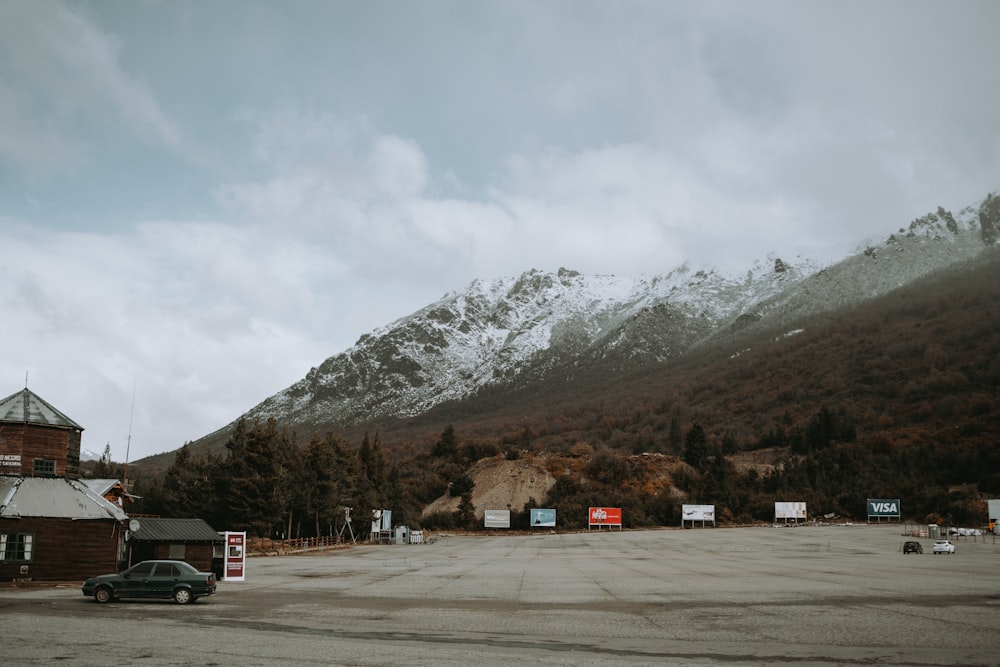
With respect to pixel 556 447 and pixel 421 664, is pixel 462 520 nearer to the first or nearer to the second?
pixel 556 447

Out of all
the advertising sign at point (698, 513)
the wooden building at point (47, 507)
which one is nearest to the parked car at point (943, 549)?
the wooden building at point (47, 507)

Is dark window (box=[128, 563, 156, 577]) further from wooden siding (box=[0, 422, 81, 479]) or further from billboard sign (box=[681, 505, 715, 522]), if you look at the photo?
billboard sign (box=[681, 505, 715, 522])

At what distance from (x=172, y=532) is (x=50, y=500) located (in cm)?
574

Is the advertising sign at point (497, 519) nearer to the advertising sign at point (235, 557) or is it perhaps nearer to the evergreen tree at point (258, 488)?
the evergreen tree at point (258, 488)

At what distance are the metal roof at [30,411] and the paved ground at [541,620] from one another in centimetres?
981

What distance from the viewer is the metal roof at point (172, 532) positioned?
3847cm

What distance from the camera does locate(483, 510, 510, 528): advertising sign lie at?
386 feet

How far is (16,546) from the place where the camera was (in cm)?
3356

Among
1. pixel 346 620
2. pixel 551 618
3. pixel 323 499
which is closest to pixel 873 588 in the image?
pixel 551 618

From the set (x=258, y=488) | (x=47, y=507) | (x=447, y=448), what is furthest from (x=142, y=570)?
(x=447, y=448)

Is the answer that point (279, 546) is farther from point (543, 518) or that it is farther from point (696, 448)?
point (696, 448)

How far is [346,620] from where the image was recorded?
74.0ft

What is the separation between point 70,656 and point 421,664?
680 cm

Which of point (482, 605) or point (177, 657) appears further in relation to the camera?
point (482, 605)
